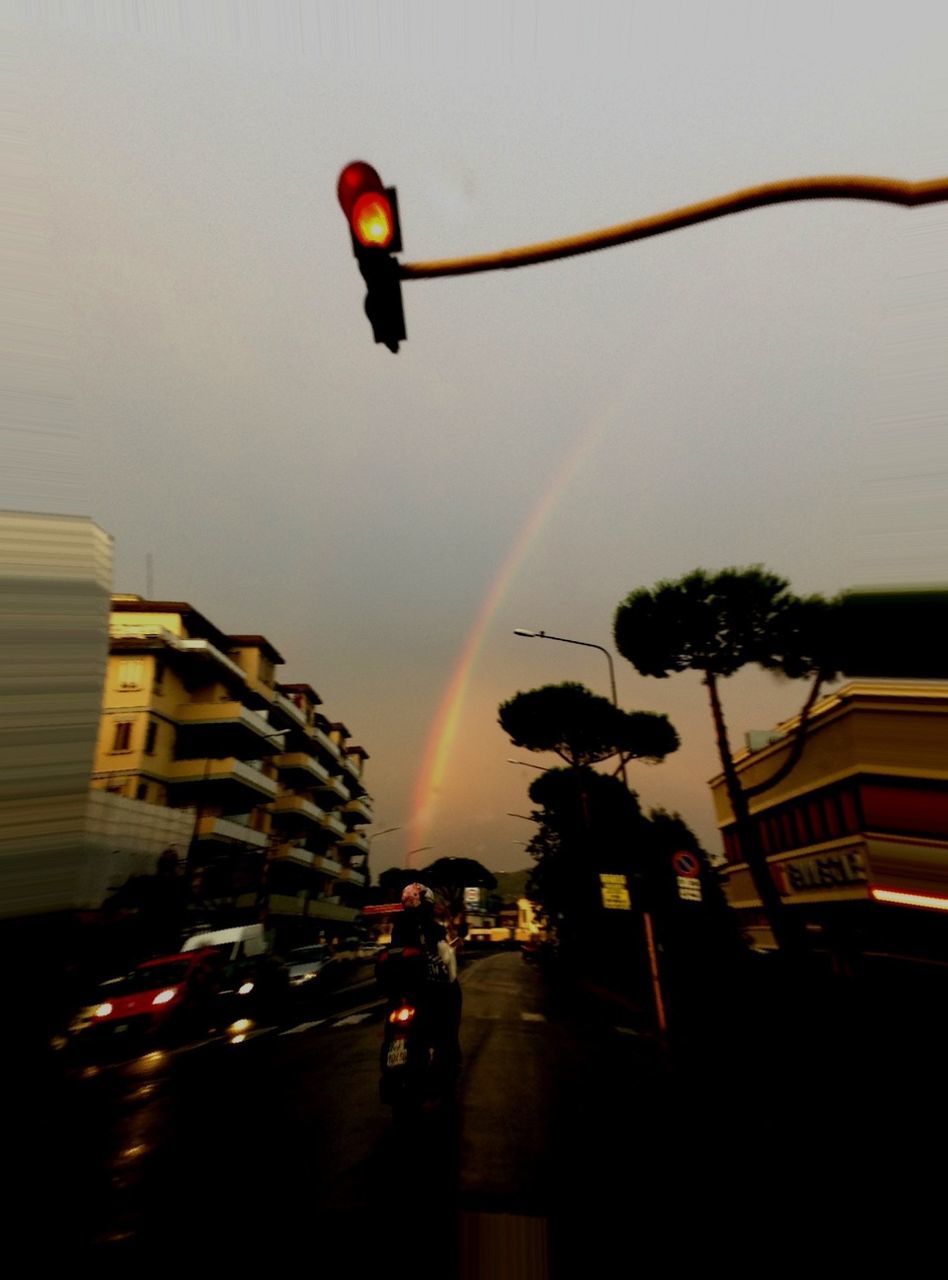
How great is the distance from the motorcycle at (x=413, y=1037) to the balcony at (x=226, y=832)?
29004 millimetres

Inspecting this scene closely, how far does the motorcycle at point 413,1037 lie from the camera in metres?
5.27

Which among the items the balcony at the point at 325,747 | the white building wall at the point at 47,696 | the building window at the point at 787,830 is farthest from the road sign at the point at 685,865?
the balcony at the point at 325,747

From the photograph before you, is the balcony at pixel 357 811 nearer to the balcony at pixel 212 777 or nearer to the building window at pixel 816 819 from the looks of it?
the balcony at pixel 212 777

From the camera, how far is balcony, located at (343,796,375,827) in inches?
2795

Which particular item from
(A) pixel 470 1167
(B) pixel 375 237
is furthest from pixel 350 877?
(B) pixel 375 237

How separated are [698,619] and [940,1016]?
15240 millimetres

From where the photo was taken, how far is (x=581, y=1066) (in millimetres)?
7891

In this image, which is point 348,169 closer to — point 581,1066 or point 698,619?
point 581,1066

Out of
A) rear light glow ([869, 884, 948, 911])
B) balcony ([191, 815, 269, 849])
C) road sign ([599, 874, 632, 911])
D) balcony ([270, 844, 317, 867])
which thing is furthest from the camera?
balcony ([270, 844, 317, 867])

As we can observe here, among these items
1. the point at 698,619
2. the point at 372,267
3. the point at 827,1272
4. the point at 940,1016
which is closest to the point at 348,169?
the point at 372,267

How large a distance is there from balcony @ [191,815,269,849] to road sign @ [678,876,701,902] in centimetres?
2688

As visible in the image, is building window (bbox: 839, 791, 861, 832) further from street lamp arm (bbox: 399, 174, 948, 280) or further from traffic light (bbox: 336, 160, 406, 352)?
traffic light (bbox: 336, 160, 406, 352)

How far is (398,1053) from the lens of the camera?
17.3 ft

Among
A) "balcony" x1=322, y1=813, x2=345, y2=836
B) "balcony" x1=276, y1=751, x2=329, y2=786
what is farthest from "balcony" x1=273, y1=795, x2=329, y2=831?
"balcony" x1=322, y1=813, x2=345, y2=836
